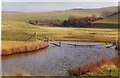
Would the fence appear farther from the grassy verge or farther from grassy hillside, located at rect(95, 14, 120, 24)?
grassy hillside, located at rect(95, 14, 120, 24)

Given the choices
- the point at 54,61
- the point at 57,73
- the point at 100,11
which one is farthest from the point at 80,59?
the point at 100,11

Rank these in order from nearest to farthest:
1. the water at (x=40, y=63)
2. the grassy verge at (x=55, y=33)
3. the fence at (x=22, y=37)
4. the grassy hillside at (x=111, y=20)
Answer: the water at (x=40, y=63)
the fence at (x=22, y=37)
the grassy verge at (x=55, y=33)
the grassy hillside at (x=111, y=20)

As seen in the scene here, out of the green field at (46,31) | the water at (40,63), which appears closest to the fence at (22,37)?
the green field at (46,31)

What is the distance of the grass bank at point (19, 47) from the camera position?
13372 millimetres

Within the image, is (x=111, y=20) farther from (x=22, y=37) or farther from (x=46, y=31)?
(x=22, y=37)

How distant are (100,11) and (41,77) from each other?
13202mm

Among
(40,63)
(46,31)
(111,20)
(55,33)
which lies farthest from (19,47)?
(111,20)

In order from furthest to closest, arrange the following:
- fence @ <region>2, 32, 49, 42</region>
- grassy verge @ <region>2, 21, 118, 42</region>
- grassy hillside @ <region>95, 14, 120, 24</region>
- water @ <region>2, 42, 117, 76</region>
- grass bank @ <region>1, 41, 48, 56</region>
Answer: grassy hillside @ <region>95, 14, 120, 24</region> → grassy verge @ <region>2, 21, 118, 42</region> → fence @ <region>2, 32, 49, 42</region> → grass bank @ <region>1, 41, 48, 56</region> → water @ <region>2, 42, 117, 76</region>

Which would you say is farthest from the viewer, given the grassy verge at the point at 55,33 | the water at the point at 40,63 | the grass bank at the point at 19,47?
the grassy verge at the point at 55,33

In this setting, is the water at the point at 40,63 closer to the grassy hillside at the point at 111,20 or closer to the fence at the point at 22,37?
the fence at the point at 22,37

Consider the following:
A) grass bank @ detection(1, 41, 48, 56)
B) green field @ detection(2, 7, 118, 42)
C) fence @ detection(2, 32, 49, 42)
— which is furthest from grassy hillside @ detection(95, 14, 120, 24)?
grass bank @ detection(1, 41, 48, 56)

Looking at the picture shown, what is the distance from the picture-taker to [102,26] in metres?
19.0

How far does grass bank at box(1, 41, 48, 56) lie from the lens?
1337cm

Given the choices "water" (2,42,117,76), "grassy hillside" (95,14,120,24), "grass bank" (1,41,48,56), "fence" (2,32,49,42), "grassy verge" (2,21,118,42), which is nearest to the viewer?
"water" (2,42,117,76)
